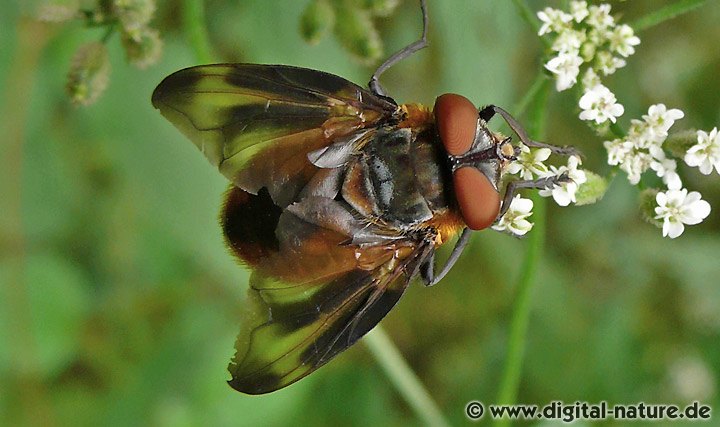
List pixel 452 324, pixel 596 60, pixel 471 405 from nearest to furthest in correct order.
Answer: pixel 596 60 < pixel 471 405 < pixel 452 324

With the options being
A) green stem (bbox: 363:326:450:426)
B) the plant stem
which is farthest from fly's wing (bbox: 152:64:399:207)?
the plant stem

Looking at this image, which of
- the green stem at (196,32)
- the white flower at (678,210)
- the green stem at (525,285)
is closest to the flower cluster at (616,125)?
the white flower at (678,210)

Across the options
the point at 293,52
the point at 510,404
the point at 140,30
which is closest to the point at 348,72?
the point at 293,52

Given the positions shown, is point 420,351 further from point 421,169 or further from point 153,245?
point 421,169

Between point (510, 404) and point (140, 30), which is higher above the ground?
point (140, 30)

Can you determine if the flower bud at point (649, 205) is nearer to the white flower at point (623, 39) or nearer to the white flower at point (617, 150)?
the white flower at point (617, 150)

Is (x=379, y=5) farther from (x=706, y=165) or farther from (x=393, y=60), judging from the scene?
(x=706, y=165)

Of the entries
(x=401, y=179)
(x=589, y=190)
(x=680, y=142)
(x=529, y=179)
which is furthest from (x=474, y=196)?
(x=680, y=142)
